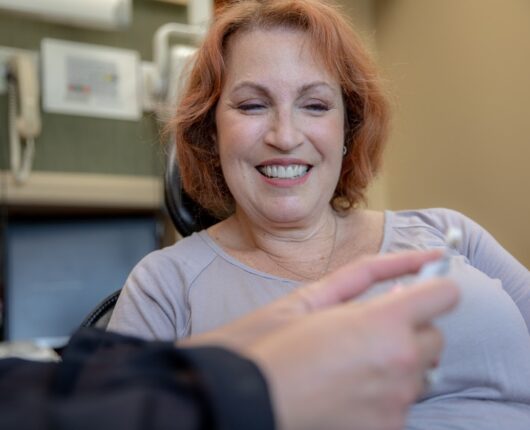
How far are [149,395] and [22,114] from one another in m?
1.63

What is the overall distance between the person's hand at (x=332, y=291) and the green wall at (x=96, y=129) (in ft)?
4.61

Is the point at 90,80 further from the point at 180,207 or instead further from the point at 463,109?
the point at 463,109

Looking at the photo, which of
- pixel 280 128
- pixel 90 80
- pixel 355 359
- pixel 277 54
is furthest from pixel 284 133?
pixel 90 80

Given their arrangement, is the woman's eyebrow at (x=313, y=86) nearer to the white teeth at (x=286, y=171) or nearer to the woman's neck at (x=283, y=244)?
the white teeth at (x=286, y=171)

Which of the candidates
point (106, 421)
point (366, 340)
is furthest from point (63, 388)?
point (366, 340)

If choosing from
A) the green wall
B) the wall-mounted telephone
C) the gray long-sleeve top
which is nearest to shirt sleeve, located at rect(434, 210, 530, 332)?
the gray long-sleeve top

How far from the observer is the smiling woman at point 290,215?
95 cm

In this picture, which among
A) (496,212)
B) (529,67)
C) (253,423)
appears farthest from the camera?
(496,212)

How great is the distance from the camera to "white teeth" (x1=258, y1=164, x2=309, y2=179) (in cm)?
108

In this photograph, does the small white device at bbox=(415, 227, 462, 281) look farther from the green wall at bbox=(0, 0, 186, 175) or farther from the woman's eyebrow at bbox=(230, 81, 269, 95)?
the green wall at bbox=(0, 0, 186, 175)

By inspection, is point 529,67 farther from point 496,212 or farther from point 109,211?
point 109,211

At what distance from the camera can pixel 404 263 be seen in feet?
1.51

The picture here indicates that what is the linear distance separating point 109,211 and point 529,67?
1271mm

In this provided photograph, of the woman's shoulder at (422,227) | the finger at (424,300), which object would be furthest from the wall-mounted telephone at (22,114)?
the finger at (424,300)
